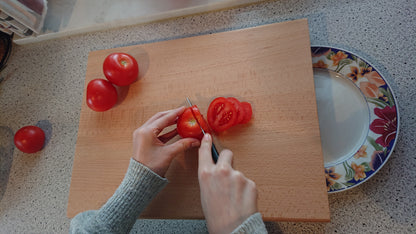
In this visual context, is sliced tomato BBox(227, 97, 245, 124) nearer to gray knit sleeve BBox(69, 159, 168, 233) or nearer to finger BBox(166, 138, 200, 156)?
finger BBox(166, 138, 200, 156)

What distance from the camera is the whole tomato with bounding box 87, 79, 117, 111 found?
0.71m

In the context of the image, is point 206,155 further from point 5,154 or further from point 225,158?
point 5,154

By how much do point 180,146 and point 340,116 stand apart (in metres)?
0.51

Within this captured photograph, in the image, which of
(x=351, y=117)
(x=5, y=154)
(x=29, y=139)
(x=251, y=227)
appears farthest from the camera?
(x=5, y=154)

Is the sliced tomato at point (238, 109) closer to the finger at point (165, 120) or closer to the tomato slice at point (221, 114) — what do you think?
the tomato slice at point (221, 114)

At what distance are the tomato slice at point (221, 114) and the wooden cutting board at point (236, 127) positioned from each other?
1.4 inches

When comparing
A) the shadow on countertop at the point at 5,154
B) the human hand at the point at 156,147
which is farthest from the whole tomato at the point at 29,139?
the human hand at the point at 156,147

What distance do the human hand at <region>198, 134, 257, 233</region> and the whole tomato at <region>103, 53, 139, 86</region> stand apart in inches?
14.3

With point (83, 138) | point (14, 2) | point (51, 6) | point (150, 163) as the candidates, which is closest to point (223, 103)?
point (150, 163)

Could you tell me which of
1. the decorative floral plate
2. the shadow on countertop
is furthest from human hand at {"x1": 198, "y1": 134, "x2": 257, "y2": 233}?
the shadow on countertop

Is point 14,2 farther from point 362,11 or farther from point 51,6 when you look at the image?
point 362,11

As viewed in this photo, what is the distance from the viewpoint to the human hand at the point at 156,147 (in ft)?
2.05

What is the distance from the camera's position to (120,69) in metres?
0.71

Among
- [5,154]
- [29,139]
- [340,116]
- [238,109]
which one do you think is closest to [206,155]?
[238,109]
